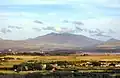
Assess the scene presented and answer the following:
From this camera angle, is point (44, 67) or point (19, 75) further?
point (44, 67)

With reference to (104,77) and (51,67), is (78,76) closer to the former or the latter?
(104,77)

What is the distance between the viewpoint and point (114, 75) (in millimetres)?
70688

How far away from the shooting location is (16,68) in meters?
90.1

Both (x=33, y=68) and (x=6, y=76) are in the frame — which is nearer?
(x=6, y=76)

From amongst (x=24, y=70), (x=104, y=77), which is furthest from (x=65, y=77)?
(x=24, y=70)

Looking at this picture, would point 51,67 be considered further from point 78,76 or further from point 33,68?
point 78,76

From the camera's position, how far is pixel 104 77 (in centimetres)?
7006

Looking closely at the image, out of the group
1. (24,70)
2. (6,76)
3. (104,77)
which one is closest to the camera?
(104,77)

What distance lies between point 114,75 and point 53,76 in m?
11.2

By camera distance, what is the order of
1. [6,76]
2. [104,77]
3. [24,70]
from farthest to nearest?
1. [24,70]
2. [6,76]
3. [104,77]

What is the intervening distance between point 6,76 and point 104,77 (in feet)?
60.2

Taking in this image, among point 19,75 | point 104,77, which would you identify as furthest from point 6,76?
point 104,77

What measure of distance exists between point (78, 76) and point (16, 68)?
72.5 feet

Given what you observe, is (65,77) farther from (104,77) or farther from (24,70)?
(24,70)
